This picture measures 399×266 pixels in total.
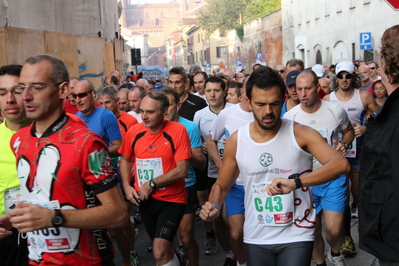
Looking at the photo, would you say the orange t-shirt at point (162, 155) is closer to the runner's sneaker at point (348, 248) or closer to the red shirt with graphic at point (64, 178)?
the runner's sneaker at point (348, 248)

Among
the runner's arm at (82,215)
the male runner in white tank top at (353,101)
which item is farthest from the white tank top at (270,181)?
the male runner in white tank top at (353,101)

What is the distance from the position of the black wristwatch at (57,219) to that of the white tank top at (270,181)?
64.3 inches

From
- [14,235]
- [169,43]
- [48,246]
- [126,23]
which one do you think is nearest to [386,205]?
[48,246]

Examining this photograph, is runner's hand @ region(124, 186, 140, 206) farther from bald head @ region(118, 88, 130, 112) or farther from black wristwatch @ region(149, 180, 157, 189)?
bald head @ region(118, 88, 130, 112)

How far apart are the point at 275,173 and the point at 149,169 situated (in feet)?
6.35

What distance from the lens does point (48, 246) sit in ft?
9.98

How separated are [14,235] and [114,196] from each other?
1.24 meters

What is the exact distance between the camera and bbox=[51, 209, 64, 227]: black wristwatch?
2.70 meters

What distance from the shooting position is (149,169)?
219 inches

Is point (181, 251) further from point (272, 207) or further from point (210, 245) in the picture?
point (272, 207)

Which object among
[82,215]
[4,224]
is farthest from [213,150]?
[82,215]

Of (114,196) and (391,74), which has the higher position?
(391,74)

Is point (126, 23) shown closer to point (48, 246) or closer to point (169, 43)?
point (169, 43)

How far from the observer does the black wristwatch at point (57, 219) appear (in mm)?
2698
